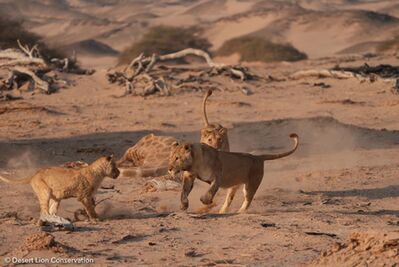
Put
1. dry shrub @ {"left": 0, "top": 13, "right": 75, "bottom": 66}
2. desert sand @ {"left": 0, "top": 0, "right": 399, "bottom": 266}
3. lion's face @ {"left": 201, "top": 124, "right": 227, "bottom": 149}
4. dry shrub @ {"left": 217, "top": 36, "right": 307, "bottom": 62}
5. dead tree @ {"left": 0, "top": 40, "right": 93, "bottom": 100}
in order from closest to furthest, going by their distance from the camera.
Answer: desert sand @ {"left": 0, "top": 0, "right": 399, "bottom": 266}
lion's face @ {"left": 201, "top": 124, "right": 227, "bottom": 149}
dead tree @ {"left": 0, "top": 40, "right": 93, "bottom": 100}
dry shrub @ {"left": 0, "top": 13, "right": 75, "bottom": 66}
dry shrub @ {"left": 217, "top": 36, "right": 307, "bottom": 62}

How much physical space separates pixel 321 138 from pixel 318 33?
4162 centimetres

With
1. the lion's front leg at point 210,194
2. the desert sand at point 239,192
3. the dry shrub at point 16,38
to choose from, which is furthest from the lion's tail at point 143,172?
the dry shrub at point 16,38

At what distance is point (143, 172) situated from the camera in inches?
448

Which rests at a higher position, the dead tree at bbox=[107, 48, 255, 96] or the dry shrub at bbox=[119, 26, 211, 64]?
the dead tree at bbox=[107, 48, 255, 96]

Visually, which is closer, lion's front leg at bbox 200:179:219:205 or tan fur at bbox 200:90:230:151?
lion's front leg at bbox 200:179:219:205

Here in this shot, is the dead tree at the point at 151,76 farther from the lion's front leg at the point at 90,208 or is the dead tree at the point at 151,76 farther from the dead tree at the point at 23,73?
the lion's front leg at the point at 90,208

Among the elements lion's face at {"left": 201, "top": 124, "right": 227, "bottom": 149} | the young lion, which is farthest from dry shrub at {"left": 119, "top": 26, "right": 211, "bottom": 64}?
the young lion

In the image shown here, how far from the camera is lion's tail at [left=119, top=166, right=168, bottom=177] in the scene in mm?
11352

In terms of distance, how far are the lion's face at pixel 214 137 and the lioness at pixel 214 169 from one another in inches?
44.5

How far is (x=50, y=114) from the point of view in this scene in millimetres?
17578

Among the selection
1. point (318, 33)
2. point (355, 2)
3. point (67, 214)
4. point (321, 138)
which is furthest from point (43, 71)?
point (355, 2)

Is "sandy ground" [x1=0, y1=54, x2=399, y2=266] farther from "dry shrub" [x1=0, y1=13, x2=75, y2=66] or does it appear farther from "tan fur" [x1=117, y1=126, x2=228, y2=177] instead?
"dry shrub" [x1=0, y1=13, x2=75, y2=66]

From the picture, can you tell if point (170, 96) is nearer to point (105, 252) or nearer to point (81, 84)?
point (81, 84)

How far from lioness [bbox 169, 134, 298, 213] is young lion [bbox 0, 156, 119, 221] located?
73 cm
